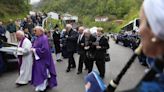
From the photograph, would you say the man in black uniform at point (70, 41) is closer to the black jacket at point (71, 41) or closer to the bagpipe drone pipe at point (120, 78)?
the black jacket at point (71, 41)

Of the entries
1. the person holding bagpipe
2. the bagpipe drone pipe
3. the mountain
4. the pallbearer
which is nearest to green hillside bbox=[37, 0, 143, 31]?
the mountain

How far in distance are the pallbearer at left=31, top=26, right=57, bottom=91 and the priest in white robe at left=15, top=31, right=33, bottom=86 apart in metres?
0.91

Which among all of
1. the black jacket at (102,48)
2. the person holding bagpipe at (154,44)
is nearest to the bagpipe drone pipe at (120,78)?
the person holding bagpipe at (154,44)

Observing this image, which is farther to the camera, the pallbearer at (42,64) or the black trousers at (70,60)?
the black trousers at (70,60)

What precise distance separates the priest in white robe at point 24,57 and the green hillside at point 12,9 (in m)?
22.2

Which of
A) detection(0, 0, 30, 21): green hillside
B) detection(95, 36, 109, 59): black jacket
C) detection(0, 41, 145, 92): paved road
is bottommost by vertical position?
detection(0, 41, 145, 92): paved road

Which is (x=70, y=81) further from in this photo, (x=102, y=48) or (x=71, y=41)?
(x=71, y=41)

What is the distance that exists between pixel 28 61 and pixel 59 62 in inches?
221

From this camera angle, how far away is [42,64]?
9.64m

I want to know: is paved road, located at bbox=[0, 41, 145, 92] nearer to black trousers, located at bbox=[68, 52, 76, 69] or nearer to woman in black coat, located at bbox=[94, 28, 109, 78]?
black trousers, located at bbox=[68, 52, 76, 69]

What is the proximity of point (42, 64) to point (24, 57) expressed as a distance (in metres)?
1.48

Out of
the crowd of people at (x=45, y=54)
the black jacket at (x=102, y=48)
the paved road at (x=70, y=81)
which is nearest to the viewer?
the crowd of people at (x=45, y=54)

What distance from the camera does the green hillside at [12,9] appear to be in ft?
112

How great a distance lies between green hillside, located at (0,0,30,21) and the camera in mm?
34138
